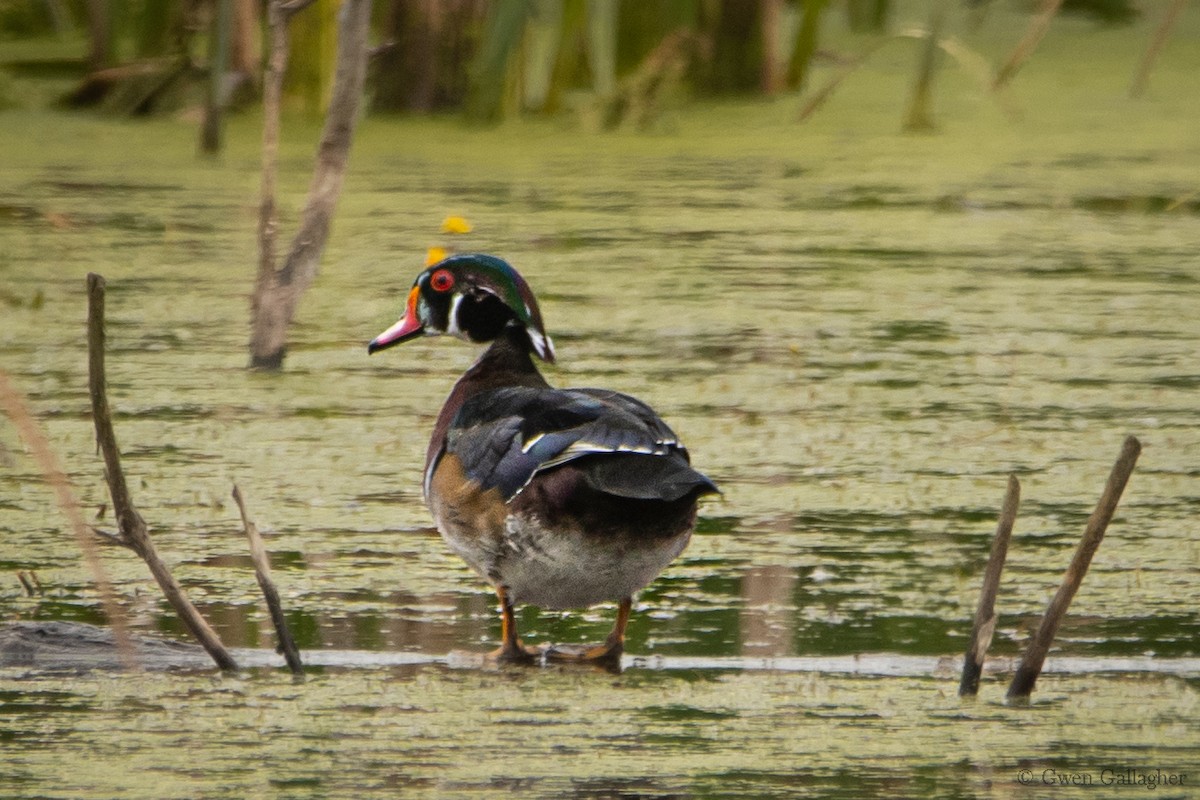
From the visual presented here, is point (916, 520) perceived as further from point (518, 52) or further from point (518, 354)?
point (518, 52)

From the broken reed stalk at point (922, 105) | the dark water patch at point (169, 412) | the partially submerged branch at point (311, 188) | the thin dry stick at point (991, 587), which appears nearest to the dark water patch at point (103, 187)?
the partially submerged branch at point (311, 188)

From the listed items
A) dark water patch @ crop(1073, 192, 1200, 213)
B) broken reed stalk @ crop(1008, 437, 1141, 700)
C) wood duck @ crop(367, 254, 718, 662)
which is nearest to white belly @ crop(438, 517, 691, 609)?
wood duck @ crop(367, 254, 718, 662)

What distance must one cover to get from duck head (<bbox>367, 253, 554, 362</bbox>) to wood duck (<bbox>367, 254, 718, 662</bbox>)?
7.4 inches

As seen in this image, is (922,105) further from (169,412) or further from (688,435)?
(169,412)

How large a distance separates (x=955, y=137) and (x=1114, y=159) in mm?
655

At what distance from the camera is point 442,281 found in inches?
145

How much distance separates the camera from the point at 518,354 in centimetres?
367

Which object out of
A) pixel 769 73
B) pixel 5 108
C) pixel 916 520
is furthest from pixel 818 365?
pixel 5 108

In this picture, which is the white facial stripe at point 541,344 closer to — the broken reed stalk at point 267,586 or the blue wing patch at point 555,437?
the blue wing patch at point 555,437

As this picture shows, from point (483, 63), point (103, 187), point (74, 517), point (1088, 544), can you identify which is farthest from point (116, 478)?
point (483, 63)

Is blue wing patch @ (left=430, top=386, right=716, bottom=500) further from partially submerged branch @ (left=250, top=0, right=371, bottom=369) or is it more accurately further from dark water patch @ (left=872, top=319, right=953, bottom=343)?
dark water patch @ (left=872, top=319, right=953, bottom=343)

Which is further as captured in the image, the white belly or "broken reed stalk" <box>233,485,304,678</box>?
the white belly

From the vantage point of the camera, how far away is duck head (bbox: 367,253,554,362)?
12.0 ft

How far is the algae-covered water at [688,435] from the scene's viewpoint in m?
2.79
